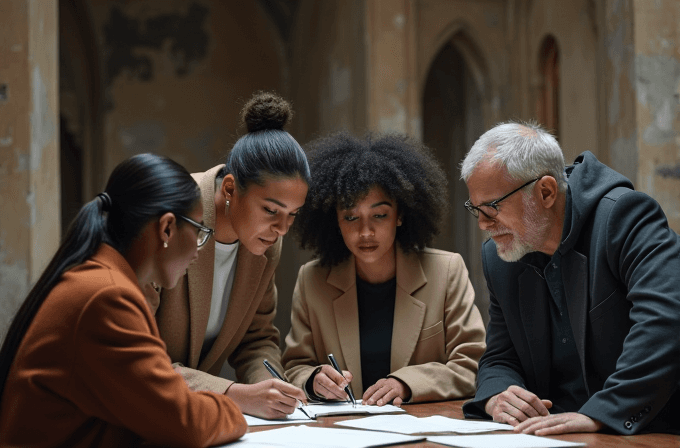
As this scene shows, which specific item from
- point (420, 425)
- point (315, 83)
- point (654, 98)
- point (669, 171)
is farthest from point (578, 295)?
point (315, 83)

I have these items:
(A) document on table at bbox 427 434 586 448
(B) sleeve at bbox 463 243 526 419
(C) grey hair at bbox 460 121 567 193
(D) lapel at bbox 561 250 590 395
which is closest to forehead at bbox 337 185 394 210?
(B) sleeve at bbox 463 243 526 419

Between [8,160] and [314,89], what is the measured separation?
6132 millimetres

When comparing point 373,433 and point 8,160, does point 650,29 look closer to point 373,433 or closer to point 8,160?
point 8,160

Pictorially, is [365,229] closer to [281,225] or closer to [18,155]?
[281,225]

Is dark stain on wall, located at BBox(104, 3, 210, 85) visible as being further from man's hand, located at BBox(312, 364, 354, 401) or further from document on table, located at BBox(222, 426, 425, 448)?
document on table, located at BBox(222, 426, 425, 448)

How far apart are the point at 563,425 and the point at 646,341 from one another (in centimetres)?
38

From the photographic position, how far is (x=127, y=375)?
6.54ft

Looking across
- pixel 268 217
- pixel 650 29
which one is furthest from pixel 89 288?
pixel 650 29

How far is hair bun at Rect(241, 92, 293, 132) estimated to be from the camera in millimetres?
3582

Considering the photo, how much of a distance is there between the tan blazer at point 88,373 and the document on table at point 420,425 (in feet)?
2.62

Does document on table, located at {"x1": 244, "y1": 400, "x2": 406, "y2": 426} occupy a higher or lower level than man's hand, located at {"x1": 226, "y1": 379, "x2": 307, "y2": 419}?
lower

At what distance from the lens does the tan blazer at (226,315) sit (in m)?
3.53

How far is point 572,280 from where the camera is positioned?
3.00 m

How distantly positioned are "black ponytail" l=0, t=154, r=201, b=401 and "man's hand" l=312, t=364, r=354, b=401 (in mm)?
1311
